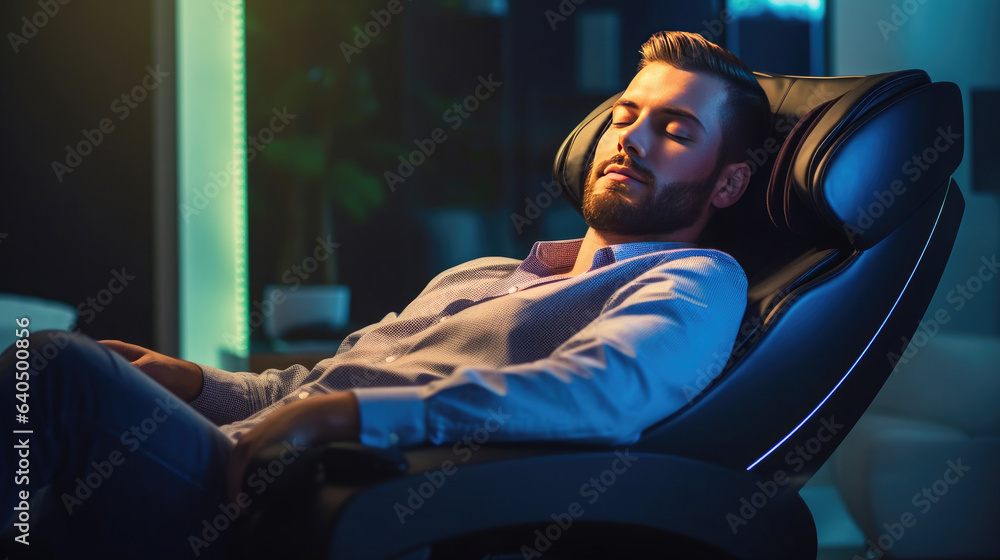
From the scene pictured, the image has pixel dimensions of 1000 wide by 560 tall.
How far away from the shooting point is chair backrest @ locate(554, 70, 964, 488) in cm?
96

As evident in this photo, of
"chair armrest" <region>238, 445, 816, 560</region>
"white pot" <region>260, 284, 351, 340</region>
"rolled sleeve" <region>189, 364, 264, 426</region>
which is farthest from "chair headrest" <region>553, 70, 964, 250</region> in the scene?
"white pot" <region>260, 284, 351, 340</region>

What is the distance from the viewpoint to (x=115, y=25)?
Result: 2844 millimetres

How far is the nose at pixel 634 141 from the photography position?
1.32 meters

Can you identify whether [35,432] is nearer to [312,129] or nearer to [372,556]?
[372,556]

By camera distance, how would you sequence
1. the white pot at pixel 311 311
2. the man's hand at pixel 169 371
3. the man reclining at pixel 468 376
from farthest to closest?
the white pot at pixel 311 311 < the man's hand at pixel 169 371 < the man reclining at pixel 468 376

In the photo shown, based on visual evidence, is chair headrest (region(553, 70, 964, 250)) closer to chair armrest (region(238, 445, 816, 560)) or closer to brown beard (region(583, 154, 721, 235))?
brown beard (region(583, 154, 721, 235))

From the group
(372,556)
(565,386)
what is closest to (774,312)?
(565,386)

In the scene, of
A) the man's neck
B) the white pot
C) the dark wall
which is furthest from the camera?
the dark wall

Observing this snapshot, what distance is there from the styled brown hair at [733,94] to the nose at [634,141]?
14 cm

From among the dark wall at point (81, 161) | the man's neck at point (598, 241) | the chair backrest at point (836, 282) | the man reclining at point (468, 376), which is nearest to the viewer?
the man reclining at point (468, 376)

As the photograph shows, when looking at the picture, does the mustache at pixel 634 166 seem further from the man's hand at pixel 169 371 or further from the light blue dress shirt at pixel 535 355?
the man's hand at pixel 169 371

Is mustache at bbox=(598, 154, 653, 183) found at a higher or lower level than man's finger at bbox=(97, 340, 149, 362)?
higher

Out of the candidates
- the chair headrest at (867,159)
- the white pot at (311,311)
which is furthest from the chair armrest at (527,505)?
the white pot at (311,311)

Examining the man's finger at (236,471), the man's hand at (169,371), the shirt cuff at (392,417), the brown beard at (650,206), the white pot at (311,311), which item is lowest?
the white pot at (311,311)
